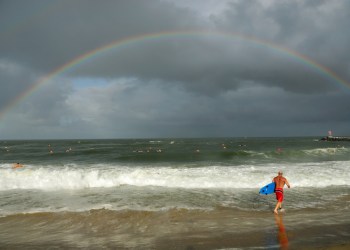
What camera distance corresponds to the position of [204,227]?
10281 millimetres

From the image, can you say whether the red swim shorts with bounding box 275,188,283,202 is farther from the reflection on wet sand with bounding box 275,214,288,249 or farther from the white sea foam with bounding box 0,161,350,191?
the white sea foam with bounding box 0,161,350,191

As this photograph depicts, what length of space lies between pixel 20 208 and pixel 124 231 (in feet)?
22.0

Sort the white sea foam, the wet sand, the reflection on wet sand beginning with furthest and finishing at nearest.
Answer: the white sea foam → the wet sand → the reflection on wet sand

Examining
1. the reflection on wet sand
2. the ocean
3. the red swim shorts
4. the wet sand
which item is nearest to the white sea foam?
the ocean

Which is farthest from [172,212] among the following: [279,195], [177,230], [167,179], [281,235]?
[167,179]

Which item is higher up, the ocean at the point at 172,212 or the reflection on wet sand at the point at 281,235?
the reflection on wet sand at the point at 281,235

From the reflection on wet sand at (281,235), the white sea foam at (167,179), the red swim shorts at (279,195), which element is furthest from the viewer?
the white sea foam at (167,179)

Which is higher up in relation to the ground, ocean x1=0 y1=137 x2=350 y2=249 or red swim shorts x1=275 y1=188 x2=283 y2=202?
red swim shorts x1=275 y1=188 x2=283 y2=202

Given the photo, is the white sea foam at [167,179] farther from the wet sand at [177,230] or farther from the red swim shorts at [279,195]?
the wet sand at [177,230]

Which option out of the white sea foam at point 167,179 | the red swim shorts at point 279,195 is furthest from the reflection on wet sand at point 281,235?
the white sea foam at point 167,179

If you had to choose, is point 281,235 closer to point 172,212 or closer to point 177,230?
point 177,230

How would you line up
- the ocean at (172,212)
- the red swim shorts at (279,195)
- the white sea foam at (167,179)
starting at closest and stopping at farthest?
the ocean at (172,212)
the red swim shorts at (279,195)
the white sea foam at (167,179)

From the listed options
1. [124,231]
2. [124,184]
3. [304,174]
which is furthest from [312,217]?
[124,184]

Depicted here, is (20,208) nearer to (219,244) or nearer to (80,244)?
(80,244)
